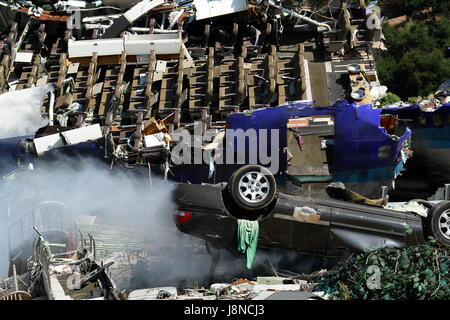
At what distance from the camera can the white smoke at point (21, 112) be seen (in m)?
20.3

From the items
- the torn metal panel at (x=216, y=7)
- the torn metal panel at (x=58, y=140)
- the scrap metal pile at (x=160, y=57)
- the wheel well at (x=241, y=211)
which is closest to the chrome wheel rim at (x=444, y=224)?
the wheel well at (x=241, y=211)

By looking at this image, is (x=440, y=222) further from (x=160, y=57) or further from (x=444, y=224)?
(x=160, y=57)

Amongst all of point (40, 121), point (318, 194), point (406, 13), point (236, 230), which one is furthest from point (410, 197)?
point (406, 13)

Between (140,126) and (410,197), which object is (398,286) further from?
(140,126)

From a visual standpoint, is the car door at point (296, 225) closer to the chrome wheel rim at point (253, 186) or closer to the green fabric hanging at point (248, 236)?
the green fabric hanging at point (248, 236)

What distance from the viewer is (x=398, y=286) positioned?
1309cm

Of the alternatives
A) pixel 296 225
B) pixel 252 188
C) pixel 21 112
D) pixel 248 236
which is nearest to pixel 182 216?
pixel 248 236

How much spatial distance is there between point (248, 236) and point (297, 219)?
0.85 meters

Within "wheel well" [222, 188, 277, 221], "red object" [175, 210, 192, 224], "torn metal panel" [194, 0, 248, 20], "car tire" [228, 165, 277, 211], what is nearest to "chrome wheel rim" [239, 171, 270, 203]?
"car tire" [228, 165, 277, 211]

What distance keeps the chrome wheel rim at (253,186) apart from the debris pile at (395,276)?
2003mm

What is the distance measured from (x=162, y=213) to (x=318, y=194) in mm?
3054
